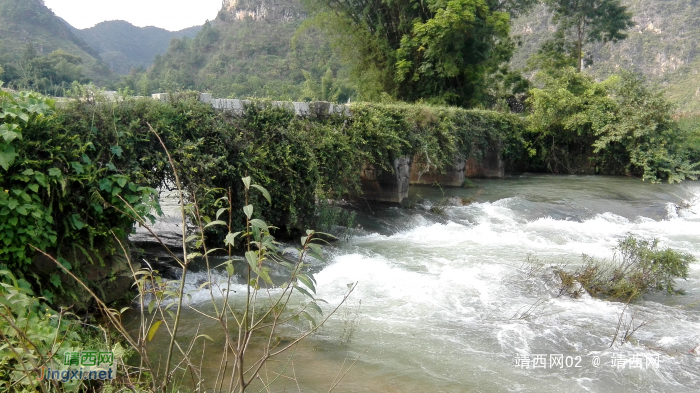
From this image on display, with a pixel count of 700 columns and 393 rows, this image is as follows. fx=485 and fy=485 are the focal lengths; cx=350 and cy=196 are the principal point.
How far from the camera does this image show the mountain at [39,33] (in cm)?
3328

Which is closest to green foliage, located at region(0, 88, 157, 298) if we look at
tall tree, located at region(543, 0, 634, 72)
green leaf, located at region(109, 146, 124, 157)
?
green leaf, located at region(109, 146, 124, 157)

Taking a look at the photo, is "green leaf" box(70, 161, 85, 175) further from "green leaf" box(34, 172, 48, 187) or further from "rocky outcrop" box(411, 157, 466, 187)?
"rocky outcrop" box(411, 157, 466, 187)

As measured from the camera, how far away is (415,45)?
16297 mm

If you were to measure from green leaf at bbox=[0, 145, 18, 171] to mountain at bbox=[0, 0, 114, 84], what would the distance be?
32.3 meters

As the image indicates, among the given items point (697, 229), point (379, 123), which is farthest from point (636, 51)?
point (379, 123)

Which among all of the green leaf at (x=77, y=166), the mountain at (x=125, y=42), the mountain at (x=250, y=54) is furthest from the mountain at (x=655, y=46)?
the mountain at (x=125, y=42)

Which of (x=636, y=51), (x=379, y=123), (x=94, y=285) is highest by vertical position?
(x=636, y=51)

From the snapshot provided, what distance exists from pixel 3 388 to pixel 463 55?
55.0 ft

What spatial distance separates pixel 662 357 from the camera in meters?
4.36

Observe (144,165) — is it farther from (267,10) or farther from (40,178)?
(267,10)

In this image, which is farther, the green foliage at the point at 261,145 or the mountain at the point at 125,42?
the mountain at the point at 125,42

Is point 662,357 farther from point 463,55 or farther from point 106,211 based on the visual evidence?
point 463,55

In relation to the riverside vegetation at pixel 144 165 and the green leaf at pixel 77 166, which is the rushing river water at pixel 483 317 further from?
the green leaf at pixel 77 166

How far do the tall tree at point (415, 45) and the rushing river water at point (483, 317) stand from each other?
8098 mm
